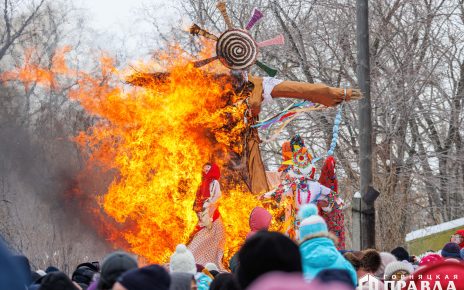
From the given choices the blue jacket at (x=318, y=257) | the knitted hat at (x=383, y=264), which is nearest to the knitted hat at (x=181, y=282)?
the blue jacket at (x=318, y=257)

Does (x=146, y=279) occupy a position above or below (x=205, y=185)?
below

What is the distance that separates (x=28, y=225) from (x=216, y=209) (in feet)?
20.9

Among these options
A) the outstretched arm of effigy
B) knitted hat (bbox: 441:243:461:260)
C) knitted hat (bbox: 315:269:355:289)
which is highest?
the outstretched arm of effigy

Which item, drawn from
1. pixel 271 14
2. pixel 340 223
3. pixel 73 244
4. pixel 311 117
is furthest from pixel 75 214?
pixel 271 14

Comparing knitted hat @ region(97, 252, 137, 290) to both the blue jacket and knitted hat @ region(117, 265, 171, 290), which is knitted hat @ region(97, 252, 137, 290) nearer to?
knitted hat @ region(117, 265, 171, 290)

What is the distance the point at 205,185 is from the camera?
1387 centimetres

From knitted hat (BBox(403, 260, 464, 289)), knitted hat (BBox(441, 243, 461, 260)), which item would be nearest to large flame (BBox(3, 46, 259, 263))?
knitted hat (BBox(441, 243, 461, 260))

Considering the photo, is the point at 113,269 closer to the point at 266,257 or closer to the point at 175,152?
the point at 266,257

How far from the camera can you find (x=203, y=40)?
14.7m

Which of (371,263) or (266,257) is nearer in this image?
(266,257)

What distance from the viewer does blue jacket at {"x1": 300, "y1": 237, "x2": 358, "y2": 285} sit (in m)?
5.71

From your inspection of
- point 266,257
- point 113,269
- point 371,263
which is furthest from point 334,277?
point 371,263

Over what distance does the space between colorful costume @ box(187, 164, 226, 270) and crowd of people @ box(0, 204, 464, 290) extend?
460 centimetres

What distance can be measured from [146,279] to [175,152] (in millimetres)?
9330
